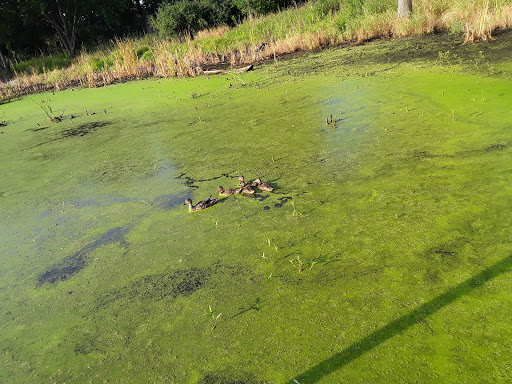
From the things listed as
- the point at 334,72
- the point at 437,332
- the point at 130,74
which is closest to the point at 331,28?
the point at 334,72

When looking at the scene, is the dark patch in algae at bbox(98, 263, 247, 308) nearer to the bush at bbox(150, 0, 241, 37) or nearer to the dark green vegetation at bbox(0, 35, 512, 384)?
the dark green vegetation at bbox(0, 35, 512, 384)

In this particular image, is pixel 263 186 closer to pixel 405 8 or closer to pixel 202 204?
pixel 202 204

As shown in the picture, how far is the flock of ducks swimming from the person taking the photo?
250cm

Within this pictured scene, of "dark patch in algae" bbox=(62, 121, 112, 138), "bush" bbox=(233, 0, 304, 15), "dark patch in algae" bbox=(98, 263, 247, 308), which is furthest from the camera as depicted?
"bush" bbox=(233, 0, 304, 15)

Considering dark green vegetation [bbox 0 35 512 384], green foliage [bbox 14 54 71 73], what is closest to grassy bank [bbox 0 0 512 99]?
green foliage [bbox 14 54 71 73]

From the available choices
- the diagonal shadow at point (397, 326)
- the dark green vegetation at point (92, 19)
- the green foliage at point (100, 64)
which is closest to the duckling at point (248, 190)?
the diagonal shadow at point (397, 326)

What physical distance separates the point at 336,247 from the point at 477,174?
1.08 metres

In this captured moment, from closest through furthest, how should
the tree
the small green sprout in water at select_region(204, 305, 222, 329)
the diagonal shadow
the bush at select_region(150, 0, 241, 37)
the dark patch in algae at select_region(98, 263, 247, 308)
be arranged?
the diagonal shadow < the small green sprout in water at select_region(204, 305, 222, 329) < the dark patch in algae at select_region(98, 263, 247, 308) < the bush at select_region(150, 0, 241, 37) < the tree

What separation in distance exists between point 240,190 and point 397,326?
1453 millimetres

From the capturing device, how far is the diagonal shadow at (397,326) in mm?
1268

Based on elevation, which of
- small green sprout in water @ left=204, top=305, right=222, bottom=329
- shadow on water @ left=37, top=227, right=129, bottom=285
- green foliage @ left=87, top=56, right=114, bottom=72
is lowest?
small green sprout in water @ left=204, top=305, right=222, bottom=329

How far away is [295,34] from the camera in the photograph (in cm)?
827

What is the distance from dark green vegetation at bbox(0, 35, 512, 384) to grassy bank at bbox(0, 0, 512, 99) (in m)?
2.43

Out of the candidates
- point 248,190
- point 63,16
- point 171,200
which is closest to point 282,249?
point 248,190
